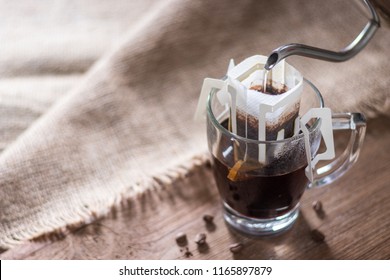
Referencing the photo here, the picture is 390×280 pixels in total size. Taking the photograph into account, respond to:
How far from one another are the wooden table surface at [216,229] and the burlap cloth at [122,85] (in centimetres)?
2

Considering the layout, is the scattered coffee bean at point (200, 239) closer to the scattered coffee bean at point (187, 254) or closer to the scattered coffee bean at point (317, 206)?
the scattered coffee bean at point (187, 254)

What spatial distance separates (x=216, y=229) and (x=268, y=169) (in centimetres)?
12

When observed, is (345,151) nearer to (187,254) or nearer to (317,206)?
(317,206)

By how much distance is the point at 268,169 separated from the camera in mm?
620

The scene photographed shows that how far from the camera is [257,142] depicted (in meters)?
0.59

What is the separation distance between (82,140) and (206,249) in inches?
8.6

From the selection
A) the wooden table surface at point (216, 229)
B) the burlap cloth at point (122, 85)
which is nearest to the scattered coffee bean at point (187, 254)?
the wooden table surface at point (216, 229)

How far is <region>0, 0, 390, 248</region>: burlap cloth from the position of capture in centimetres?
72

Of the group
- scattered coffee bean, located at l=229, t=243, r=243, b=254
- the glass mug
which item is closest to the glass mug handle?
the glass mug

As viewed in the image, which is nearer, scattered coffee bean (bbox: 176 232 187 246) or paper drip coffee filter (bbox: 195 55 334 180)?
paper drip coffee filter (bbox: 195 55 334 180)

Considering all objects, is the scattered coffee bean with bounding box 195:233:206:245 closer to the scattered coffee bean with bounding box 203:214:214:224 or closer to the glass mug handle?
the scattered coffee bean with bounding box 203:214:214:224

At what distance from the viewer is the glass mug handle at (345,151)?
637 mm

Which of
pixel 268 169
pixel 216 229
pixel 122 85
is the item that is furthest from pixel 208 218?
pixel 122 85

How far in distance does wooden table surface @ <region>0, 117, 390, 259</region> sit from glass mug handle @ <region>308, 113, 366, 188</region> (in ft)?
0.15
